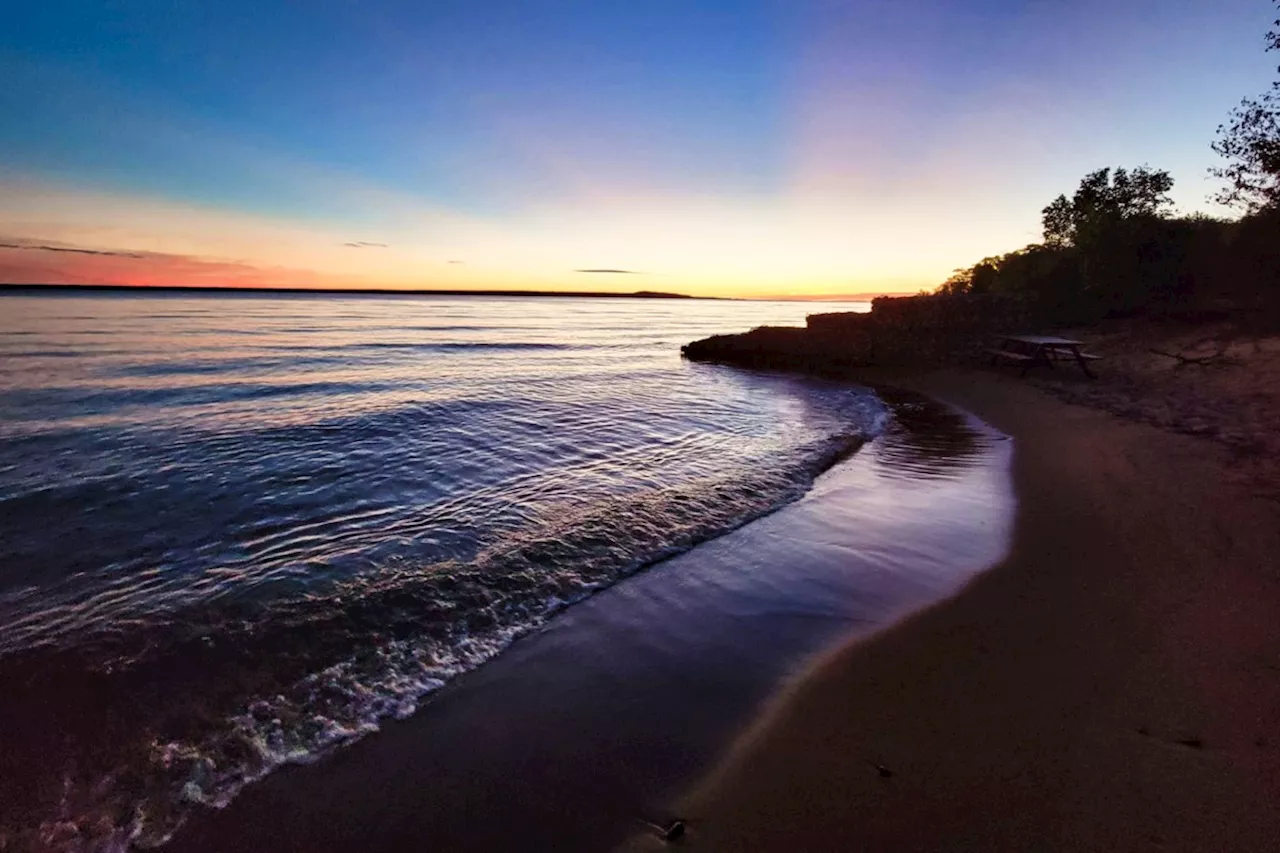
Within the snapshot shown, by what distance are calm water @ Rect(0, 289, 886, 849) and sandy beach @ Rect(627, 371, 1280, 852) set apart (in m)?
3.09

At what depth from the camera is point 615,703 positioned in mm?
4699

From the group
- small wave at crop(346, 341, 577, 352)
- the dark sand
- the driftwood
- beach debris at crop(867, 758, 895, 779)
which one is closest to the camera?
the dark sand

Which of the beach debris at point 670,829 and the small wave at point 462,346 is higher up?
the beach debris at point 670,829

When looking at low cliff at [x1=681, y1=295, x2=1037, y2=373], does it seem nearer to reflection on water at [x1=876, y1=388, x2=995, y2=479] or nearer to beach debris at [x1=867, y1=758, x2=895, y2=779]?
reflection on water at [x1=876, y1=388, x2=995, y2=479]

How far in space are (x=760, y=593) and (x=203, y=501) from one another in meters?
9.51

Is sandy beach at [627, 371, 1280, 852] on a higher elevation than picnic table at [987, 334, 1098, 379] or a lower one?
lower

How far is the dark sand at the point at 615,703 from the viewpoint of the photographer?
3.56 m

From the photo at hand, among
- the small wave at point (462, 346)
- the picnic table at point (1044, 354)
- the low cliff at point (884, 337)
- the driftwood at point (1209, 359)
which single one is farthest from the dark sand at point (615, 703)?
the small wave at point (462, 346)

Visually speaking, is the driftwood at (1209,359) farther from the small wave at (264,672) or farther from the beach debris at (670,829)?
the beach debris at (670,829)

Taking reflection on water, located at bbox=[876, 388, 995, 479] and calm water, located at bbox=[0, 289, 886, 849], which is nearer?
calm water, located at bbox=[0, 289, 886, 849]

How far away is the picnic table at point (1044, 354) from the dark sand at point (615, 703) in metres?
16.7

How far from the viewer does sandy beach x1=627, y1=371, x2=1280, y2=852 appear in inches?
133

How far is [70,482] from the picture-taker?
10.3 m

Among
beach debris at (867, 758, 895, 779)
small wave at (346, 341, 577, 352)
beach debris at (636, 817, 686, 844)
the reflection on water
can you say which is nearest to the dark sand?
beach debris at (636, 817, 686, 844)
